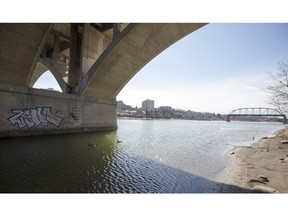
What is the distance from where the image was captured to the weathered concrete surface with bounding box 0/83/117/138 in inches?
653

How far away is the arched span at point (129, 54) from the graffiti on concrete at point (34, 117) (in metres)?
5.16

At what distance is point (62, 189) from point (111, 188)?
1.60 meters

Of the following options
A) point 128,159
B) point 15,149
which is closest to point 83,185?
point 128,159

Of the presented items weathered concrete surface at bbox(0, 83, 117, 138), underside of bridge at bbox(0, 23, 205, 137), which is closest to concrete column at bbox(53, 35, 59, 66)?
underside of bridge at bbox(0, 23, 205, 137)

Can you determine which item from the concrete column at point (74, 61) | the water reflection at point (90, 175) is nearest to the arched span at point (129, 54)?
the concrete column at point (74, 61)

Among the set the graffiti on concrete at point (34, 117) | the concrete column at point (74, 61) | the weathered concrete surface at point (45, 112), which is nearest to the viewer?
the weathered concrete surface at point (45, 112)

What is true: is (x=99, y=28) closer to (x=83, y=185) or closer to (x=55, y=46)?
(x=55, y=46)

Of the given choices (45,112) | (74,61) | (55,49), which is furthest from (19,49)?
(55,49)

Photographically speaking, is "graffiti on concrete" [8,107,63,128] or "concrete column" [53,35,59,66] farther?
"concrete column" [53,35,59,66]

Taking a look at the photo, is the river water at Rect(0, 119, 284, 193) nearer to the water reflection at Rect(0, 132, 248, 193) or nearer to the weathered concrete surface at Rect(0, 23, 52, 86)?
the water reflection at Rect(0, 132, 248, 193)

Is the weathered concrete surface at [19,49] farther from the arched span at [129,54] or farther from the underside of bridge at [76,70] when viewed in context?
the arched span at [129,54]

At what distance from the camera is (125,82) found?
1073 inches

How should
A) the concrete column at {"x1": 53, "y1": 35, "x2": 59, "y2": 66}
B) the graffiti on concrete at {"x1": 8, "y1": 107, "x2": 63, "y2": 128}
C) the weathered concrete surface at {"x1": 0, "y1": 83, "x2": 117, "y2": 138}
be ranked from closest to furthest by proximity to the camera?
the weathered concrete surface at {"x1": 0, "y1": 83, "x2": 117, "y2": 138} < the graffiti on concrete at {"x1": 8, "y1": 107, "x2": 63, "y2": 128} < the concrete column at {"x1": 53, "y1": 35, "x2": 59, "y2": 66}

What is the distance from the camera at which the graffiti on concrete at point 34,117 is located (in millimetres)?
17031
